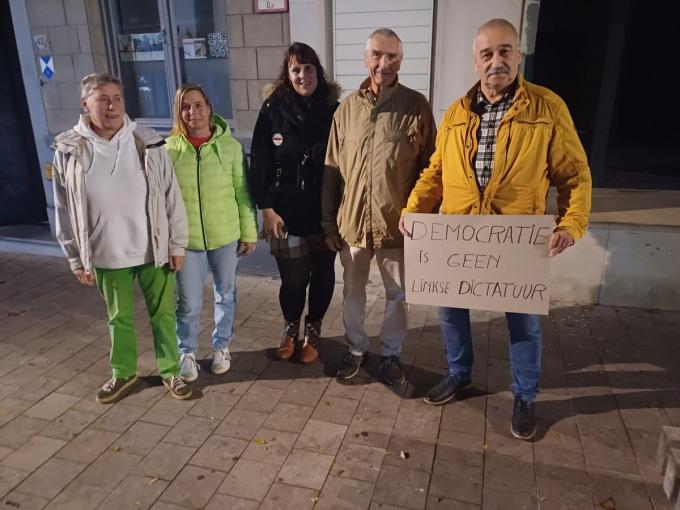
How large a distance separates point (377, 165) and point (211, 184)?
98cm

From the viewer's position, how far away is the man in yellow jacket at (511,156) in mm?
2383

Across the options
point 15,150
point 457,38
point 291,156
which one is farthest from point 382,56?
point 15,150

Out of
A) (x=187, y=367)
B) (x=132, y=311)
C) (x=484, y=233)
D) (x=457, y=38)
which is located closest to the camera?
(x=484, y=233)

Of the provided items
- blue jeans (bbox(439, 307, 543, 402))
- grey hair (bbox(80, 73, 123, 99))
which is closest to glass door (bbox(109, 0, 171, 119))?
grey hair (bbox(80, 73, 123, 99))

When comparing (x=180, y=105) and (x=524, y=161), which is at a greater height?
(x=180, y=105)

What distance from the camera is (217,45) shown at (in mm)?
5371

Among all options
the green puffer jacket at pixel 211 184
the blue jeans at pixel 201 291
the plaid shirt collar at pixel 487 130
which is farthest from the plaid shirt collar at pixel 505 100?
the blue jeans at pixel 201 291

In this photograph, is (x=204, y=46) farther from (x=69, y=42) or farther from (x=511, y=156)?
(x=511, y=156)

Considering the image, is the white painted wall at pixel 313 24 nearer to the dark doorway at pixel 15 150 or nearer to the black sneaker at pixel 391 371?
the black sneaker at pixel 391 371

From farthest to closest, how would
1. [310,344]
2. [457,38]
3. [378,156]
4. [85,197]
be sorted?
[457,38]
[310,344]
[378,156]
[85,197]

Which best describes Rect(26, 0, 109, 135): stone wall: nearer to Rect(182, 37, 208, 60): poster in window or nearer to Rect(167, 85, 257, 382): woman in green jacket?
Rect(182, 37, 208, 60): poster in window

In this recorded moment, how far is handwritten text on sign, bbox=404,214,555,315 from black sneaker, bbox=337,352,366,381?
2.34 feet

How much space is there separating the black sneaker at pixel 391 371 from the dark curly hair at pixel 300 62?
1.69 meters

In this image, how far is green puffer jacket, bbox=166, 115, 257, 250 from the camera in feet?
9.90
